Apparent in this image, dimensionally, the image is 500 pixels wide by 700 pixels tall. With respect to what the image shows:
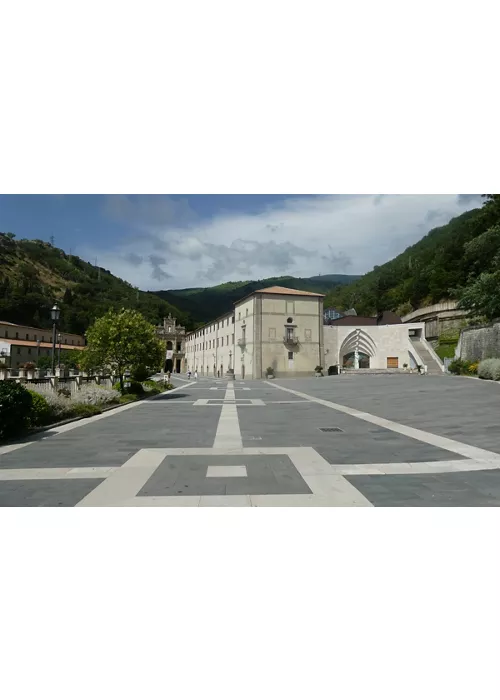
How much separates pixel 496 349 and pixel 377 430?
25.5 meters

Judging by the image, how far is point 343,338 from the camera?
6084 centimetres

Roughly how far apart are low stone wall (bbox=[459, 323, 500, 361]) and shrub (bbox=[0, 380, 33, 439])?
3094cm

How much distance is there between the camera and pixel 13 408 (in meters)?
10.1

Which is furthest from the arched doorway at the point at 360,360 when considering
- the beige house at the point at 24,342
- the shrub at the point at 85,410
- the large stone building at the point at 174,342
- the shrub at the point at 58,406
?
the shrub at the point at 58,406

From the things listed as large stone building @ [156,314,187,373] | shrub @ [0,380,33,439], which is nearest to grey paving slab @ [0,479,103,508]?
shrub @ [0,380,33,439]

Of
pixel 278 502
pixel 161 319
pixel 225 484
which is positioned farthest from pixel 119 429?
pixel 161 319

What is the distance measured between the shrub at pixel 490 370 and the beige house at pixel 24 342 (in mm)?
55534

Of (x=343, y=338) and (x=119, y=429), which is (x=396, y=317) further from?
(x=119, y=429)

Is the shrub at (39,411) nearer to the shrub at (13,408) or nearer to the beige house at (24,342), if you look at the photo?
the shrub at (13,408)

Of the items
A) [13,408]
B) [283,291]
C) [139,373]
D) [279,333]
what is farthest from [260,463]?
[283,291]

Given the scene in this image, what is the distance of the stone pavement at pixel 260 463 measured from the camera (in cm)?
596

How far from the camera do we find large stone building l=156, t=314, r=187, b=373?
98.6 metres

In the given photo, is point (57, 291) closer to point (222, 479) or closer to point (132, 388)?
point (132, 388)

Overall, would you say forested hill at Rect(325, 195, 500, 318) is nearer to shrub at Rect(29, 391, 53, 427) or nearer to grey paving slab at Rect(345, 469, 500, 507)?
grey paving slab at Rect(345, 469, 500, 507)
